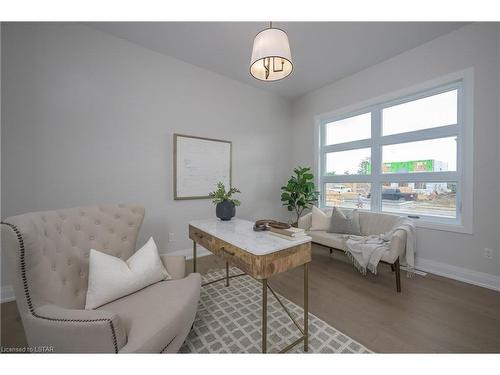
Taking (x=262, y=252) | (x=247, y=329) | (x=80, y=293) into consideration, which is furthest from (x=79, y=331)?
(x=247, y=329)

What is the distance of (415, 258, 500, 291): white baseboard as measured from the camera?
2.11m

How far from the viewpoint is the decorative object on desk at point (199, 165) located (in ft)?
9.46

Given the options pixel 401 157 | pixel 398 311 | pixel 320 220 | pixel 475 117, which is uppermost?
pixel 475 117

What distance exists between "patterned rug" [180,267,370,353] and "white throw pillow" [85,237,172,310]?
1.80 ft

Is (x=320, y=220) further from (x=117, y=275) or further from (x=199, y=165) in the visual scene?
(x=117, y=275)

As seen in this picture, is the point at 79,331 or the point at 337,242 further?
the point at 337,242

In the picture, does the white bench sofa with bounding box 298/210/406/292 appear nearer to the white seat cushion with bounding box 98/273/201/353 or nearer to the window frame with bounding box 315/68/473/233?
the window frame with bounding box 315/68/473/233

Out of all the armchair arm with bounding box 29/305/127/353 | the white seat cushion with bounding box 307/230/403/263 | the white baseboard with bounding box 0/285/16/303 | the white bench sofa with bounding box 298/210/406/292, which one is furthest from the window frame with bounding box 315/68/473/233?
the white baseboard with bounding box 0/285/16/303

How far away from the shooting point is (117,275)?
48.8 inches

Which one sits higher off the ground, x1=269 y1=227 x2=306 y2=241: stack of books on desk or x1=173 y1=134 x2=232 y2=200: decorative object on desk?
x1=173 y1=134 x2=232 y2=200: decorative object on desk

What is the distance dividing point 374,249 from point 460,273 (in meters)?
1.12

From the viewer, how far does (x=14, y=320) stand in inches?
63.4
